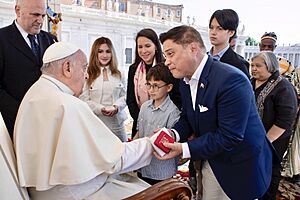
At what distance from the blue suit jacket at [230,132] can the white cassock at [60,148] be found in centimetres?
48

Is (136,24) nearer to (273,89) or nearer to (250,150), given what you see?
(273,89)

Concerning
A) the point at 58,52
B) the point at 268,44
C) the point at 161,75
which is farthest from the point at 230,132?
the point at 268,44

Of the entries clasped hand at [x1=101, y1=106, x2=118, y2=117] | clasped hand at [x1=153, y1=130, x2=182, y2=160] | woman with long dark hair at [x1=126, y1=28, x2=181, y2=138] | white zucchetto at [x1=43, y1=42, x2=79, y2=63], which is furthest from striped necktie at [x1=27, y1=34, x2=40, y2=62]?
clasped hand at [x1=153, y1=130, x2=182, y2=160]

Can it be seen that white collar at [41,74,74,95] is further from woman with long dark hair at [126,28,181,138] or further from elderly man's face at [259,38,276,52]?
elderly man's face at [259,38,276,52]

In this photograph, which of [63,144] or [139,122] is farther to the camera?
[139,122]

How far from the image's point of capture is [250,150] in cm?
141

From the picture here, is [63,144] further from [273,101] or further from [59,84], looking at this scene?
[273,101]

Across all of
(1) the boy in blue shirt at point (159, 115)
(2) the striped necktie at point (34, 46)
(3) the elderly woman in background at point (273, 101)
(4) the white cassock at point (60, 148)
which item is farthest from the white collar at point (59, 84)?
(3) the elderly woman in background at point (273, 101)

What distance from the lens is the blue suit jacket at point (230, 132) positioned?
1.28 m

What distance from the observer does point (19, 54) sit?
2025 millimetres

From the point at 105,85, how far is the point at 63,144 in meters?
1.26

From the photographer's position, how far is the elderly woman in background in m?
2.18

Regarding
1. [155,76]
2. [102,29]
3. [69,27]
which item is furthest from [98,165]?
[102,29]

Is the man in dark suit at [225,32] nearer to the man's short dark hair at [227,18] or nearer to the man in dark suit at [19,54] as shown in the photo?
the man's short dark hair at [227,18]
